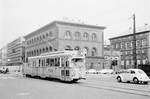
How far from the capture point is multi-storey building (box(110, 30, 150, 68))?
66.0 meters

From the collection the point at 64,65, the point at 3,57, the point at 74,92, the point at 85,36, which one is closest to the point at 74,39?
the point at 85,36

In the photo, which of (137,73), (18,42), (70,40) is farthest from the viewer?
(18,42)

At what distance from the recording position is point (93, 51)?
224ft

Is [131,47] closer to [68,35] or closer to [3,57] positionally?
[68,35]

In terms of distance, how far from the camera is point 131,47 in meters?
71.9

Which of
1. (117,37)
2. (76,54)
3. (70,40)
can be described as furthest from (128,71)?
(117,37)

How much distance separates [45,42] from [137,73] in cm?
4820

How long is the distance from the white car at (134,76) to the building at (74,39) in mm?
37624

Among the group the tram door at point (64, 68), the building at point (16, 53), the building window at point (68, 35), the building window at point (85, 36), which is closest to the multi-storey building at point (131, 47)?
the building window at point (85, 36)

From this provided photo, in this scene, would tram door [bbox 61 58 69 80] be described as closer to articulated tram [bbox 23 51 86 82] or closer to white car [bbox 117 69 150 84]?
articulated tram [bbox 23 51 86 82]

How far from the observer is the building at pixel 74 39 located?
204 feet

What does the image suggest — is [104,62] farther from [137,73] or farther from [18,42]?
[18,42]

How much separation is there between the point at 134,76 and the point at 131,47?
50.5 metres

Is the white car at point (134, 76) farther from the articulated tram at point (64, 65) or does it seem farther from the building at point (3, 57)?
the building at point (3, 57)
